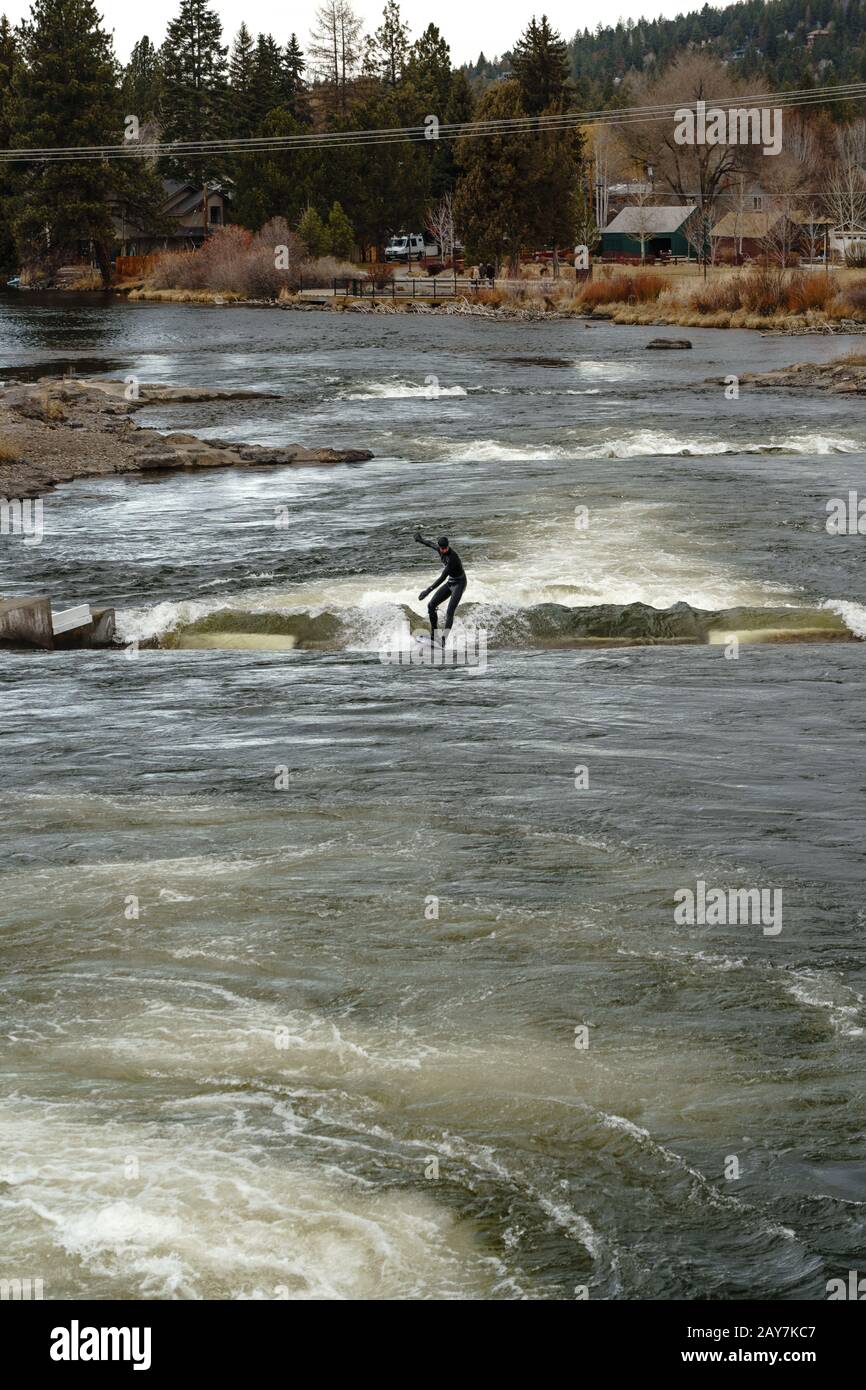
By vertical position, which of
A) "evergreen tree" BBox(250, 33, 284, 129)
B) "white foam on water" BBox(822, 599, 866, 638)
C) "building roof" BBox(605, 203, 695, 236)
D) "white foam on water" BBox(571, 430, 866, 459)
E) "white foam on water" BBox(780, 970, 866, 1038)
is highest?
"evergreen tree" BBox(250, 33, 284, 129)

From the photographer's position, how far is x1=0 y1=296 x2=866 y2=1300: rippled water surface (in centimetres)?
953

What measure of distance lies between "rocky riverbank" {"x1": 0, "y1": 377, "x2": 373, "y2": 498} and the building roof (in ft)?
271

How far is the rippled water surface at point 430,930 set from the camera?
9.53m

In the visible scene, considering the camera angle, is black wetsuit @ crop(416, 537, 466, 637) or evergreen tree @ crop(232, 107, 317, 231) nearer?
black wetsuit @ crop(416, 537, 466, 637)

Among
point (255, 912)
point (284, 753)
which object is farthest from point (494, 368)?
point (255, 912)

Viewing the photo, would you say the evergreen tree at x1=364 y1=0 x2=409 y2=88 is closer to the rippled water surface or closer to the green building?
the green building

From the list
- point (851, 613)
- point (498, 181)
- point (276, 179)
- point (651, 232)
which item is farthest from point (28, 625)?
point (651, 232)

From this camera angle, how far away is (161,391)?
53719 millimetres

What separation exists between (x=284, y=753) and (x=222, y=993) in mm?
5665

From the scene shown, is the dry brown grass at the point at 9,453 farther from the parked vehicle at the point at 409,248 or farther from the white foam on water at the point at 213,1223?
the parked vehicle at the point at 409,248

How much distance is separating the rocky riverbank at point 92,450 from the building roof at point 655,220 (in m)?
82.5

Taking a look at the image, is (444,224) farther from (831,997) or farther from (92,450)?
(831,997)

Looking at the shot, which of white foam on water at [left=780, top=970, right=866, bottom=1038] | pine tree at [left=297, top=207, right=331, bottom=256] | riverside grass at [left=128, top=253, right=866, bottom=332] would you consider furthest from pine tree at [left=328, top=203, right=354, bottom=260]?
white foam on water at [left=780, top=970, right=866, bottom=1038]

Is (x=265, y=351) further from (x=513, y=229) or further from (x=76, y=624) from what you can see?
(x=76, y=624)
